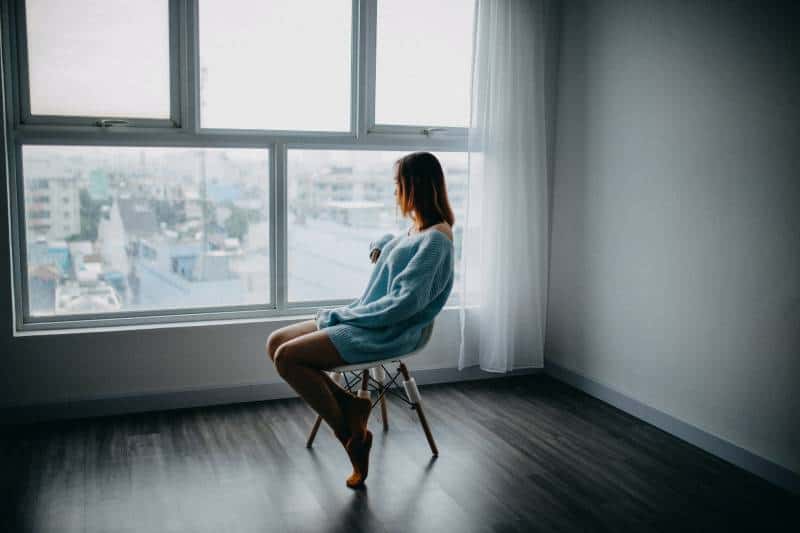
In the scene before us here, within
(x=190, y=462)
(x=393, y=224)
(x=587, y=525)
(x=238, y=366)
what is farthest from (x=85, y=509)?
(x=393, y=224)

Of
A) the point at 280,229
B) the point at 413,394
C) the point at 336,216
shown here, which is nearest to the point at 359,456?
the point at 413,394

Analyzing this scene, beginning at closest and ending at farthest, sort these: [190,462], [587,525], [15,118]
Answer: [587,525]
[190,462]
[15,118]

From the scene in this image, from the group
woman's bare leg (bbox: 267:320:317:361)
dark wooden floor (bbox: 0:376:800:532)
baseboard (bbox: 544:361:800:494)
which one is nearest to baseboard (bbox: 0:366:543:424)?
dark wooden floor (bbox: 0:376:800:532)

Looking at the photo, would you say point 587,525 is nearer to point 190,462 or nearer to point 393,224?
point 190,462

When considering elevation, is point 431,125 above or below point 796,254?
above

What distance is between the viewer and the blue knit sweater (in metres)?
2.90

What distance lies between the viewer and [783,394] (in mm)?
2994

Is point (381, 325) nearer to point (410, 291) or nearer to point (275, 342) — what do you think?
point (410, 291)

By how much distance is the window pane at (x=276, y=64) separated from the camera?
373cm

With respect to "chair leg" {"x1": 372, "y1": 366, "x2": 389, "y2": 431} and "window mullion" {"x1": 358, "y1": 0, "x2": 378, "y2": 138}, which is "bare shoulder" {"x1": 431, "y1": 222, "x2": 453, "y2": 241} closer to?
"chair leg" {"x1": 372, "y1": 366, "x2": 389, "y2": 431}

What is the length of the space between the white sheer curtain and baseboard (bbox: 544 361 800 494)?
1.05ft

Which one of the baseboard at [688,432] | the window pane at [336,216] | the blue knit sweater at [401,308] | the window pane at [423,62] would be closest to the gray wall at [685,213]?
the baseboard at [688,432]

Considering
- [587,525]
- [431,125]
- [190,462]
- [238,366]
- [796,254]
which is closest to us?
[587,525]

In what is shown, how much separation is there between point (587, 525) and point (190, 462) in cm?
158
